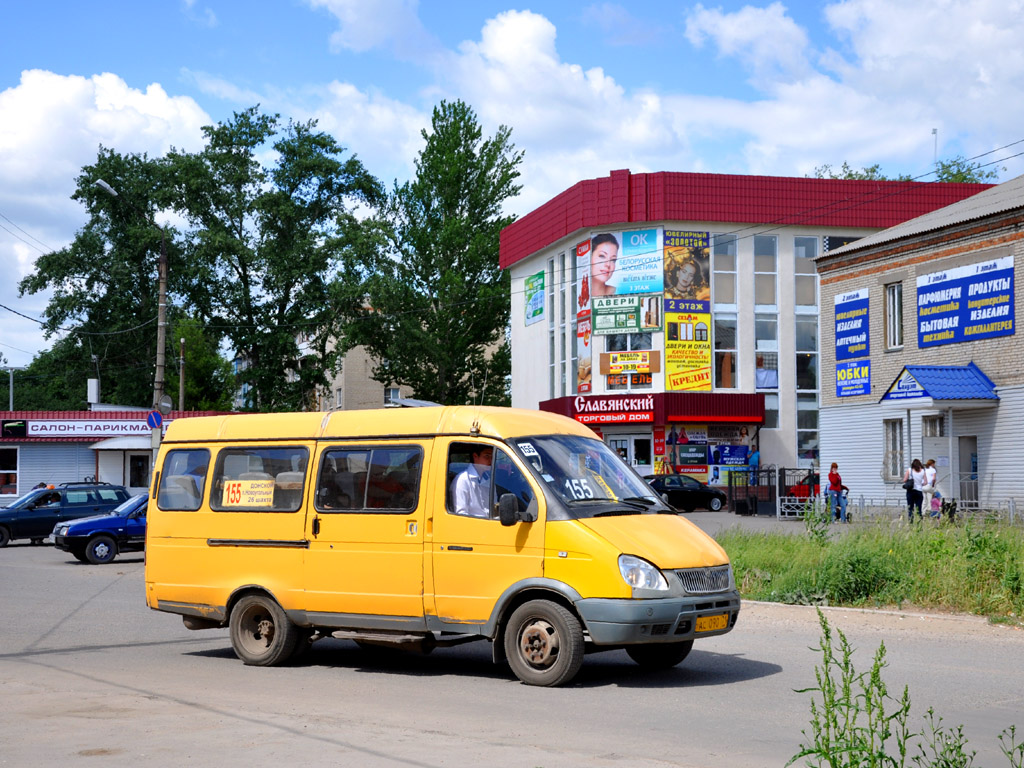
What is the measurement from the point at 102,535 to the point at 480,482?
1740cm

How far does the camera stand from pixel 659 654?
10.3 meters

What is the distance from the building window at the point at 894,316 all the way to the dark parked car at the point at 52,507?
858 inches

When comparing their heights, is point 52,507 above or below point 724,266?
below

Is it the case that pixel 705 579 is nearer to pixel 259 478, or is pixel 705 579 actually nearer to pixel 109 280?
pixel 259 478

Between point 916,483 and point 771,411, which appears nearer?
point 916,483

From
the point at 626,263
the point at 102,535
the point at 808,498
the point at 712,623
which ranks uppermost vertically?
the point at 626,263

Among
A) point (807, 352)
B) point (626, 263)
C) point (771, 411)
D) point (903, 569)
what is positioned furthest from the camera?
point (807, 352)

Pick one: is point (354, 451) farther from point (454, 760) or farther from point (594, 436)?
point (454, 760)

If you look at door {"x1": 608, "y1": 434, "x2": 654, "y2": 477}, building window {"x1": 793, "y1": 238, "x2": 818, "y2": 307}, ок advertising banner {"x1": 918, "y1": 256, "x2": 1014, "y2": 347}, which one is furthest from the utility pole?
ок advertising banner {"x1": 918, "y1": 256, "x2": 1014, "y2": 347}

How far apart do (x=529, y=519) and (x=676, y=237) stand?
3873 cm

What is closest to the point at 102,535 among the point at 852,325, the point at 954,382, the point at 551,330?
the point at 954,382

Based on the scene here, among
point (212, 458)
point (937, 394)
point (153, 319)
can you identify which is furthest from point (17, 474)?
point (212, 458)

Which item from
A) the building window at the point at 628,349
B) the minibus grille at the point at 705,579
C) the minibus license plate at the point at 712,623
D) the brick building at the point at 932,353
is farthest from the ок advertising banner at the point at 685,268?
the minibus license plate at the point at 712,623

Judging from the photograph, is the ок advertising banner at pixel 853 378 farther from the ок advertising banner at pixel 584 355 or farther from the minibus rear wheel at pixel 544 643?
the minibus rear wheel at pixel 544 643
